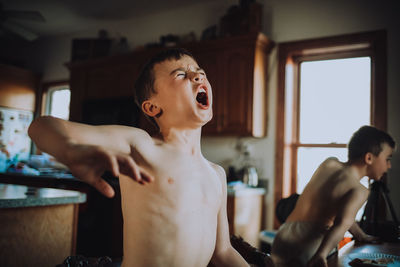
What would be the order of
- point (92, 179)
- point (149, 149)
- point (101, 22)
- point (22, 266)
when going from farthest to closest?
point (101, 22) → point (22, 266) → point (149, 149) → point (92, 179)

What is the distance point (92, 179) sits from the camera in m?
0.56

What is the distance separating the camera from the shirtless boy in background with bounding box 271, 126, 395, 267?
4.84ft

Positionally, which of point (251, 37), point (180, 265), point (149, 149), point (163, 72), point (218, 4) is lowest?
point (180, 265)

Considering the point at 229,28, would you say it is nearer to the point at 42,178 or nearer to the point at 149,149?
the point at 42,178

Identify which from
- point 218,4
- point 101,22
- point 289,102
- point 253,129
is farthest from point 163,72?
point 101,22

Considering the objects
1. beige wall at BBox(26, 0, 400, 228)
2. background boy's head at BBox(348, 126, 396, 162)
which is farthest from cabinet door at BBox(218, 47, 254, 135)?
background boy's head at BBox(348, 126, 396, 162)

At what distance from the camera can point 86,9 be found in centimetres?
474

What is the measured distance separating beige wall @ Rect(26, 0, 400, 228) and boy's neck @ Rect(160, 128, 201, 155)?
267 centimetres

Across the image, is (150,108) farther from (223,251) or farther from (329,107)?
(329,107)

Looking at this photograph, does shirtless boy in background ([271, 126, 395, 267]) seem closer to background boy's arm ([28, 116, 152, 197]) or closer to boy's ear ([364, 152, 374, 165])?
boy's ear ([364, 152, 374, 165])

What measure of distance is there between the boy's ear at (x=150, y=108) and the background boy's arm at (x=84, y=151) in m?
0.20

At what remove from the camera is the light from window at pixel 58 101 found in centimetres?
568

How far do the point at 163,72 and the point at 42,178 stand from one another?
3.84 meters

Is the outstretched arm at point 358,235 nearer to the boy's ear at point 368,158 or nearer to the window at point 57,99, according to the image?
the boy's ear at point 368,158
